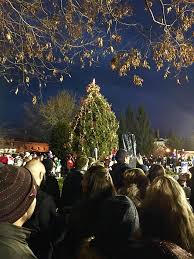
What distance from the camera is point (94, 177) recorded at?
15.9ft

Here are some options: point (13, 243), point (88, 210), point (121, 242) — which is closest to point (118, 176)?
point (88, 210)

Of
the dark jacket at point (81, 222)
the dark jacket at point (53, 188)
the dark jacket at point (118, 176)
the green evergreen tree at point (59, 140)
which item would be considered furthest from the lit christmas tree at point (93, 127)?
the dark jacket at point (81, 222)

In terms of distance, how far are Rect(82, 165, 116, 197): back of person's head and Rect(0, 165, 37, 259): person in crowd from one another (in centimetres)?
204

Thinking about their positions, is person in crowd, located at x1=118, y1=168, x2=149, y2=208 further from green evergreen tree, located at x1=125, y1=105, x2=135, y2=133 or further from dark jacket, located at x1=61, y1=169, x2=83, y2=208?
green evergreen tree, located at x1=125, y1=105, x2=135, y2=133

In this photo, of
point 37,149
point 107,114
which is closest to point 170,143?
point 37,149

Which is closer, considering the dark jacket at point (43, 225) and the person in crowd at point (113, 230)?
the person in crowd at point (113, 230)

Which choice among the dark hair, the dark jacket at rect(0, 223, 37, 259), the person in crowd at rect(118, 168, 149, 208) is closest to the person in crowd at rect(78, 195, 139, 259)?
the dark jacket at rect(0, 223, 37, 259)

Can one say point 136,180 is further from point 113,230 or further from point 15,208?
point 15,208

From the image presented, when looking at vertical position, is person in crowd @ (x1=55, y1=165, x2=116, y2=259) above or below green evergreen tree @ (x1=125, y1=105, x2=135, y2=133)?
below

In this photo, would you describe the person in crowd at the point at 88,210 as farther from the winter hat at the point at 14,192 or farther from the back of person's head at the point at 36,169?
the winter hat at the point at 14,192

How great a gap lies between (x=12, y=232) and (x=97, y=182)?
7.97 ft

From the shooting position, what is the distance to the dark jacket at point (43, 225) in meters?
5.11

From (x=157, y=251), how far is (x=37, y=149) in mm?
72285

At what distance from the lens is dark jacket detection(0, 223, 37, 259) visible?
2.24 meters
